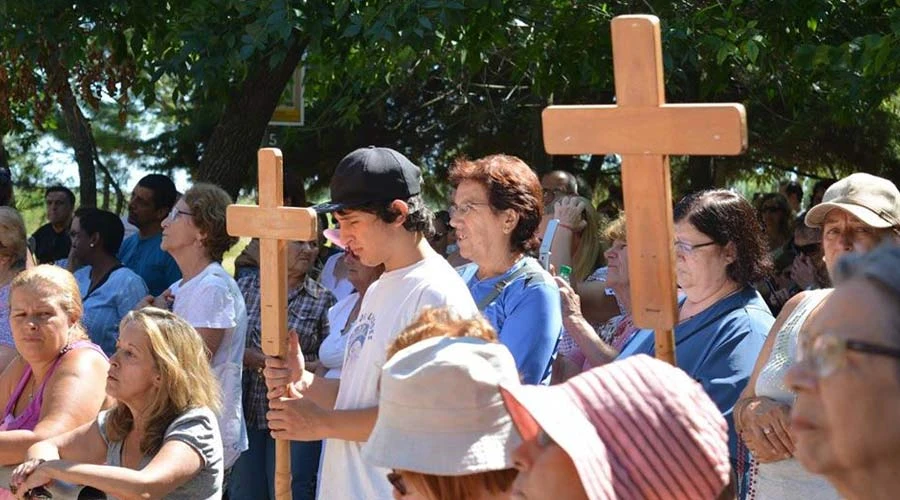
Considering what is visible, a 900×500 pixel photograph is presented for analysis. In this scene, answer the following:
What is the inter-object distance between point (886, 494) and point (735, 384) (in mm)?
2024

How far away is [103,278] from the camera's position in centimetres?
638

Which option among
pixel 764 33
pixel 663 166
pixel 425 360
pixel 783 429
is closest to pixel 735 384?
pixel 783 429

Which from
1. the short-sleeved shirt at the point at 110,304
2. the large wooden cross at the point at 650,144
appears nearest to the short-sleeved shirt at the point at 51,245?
the short-sleeved shirt at the point at 110,304

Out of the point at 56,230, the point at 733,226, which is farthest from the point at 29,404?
the point at 56,230

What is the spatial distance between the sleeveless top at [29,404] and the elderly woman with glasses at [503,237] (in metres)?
1.61

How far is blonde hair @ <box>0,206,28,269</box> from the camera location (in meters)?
6.09

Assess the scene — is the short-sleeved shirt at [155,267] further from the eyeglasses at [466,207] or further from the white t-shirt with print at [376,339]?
the white t-shirt with print at [376,339]

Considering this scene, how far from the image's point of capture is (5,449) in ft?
15.0

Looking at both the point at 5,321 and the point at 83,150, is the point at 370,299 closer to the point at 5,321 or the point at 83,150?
the point at 5,321

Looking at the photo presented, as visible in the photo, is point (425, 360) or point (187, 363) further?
point (187, 363)

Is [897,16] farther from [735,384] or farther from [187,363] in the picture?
[187,363]

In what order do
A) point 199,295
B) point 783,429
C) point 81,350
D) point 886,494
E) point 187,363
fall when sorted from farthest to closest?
point 199,295
point 81,350
point 187,363
point 783,429
point 886,494

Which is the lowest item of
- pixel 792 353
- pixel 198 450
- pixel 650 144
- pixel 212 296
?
pixel 198 450

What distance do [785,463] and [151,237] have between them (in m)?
4.51
